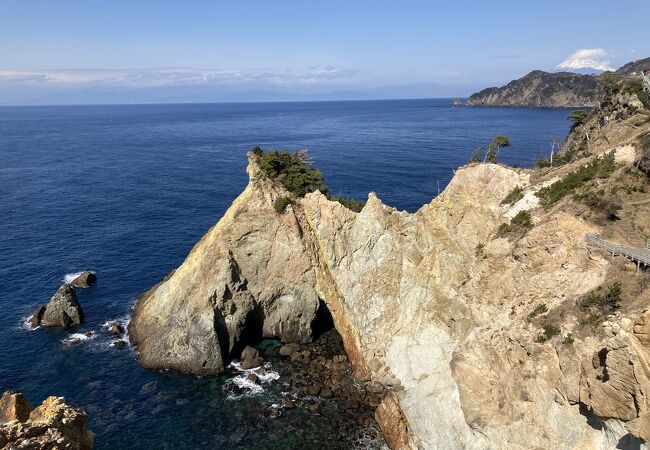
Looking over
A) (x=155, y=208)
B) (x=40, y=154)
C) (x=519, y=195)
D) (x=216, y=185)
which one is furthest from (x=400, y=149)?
(x=40, y=154)

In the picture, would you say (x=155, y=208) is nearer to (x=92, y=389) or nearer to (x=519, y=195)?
(x=92, y=389)

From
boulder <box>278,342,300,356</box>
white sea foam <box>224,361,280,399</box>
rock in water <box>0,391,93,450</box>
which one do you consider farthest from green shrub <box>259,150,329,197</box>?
rock in water <box>0,391,93,450</box>

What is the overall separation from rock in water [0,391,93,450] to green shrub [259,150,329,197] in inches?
1357

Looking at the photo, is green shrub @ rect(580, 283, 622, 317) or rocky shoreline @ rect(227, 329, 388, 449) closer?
green shrub @ rect(580, 283, 622, 317)

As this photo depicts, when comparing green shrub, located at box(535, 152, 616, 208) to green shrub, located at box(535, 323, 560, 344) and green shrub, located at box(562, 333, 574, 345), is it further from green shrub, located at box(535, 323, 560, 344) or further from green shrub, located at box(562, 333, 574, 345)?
green shrub, located at box(562, 333, 574, 345)

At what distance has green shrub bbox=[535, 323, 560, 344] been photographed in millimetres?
28469

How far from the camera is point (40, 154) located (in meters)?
150

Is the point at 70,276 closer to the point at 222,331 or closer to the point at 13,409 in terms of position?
the point at 222,331

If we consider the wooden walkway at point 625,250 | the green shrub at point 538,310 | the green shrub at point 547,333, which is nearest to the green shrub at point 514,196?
the wooden walkway at point 625,250

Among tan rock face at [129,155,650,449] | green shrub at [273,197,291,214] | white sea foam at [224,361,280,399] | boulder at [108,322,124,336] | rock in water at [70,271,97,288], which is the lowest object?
white sea foam at [224,361,280,399]

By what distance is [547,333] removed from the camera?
1131 inches

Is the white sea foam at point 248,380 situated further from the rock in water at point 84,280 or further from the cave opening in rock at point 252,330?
the rock in water at point 84,280

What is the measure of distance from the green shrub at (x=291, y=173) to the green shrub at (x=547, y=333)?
31719 mm

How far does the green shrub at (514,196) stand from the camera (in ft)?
124
